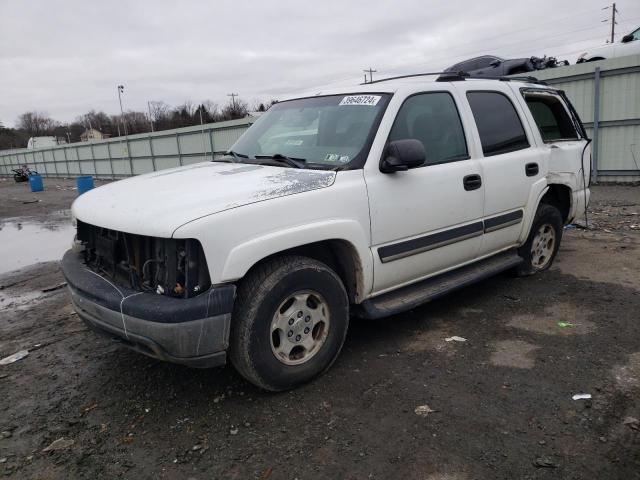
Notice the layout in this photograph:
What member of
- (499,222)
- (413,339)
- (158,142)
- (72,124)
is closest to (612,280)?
(499,222)

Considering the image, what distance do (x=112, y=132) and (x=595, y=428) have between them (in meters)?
95.7

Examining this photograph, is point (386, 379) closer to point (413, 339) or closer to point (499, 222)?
point (413, 339)

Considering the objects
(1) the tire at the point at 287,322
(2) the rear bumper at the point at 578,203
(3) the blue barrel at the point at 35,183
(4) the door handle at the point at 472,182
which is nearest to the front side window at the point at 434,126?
(4) the door handle at the point at 472,182

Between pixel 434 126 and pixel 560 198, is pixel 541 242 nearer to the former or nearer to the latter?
pixel 560 198

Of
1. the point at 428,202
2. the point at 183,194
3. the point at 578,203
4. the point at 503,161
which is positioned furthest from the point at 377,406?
the point at 578,203

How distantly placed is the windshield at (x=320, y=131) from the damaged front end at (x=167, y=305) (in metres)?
1.22

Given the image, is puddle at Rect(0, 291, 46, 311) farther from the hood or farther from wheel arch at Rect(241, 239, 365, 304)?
Result: wheel arch at Rect(241, 239, 365, 304)

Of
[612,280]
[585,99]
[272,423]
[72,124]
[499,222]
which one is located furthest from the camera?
[72,124]

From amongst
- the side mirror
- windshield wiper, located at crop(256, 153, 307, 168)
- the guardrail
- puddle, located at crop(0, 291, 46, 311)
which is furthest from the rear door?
the guardrail

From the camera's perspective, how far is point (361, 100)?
379cm

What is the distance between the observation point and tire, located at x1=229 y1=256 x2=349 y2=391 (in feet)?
9.37

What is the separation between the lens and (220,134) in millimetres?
20750

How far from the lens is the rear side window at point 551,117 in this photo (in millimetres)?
5105

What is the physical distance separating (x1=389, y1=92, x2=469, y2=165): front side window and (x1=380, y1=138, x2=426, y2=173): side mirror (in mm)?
221
